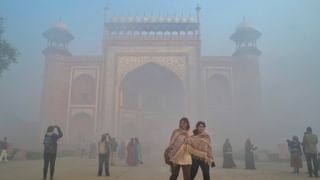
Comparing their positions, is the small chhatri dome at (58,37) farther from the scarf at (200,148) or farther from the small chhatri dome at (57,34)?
the scarf at (200,148)

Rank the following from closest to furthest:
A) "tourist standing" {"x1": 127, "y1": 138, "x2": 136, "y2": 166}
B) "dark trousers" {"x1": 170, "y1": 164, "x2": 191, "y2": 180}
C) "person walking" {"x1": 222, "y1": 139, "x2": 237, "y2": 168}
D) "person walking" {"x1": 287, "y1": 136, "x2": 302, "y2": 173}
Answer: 1. "dark trousers" {"x1": 170, "y1": 164, "x2": 191, "y2": 180}
2. "person walking" {"x1": 287, "y1": 136, "x2": 302, "y2": 173}
3. "person walking" {"x1": 222, "y1": 139, "x2": 237, "y2": 168}
4. "tourist standing" {"x1": 127, "y1": 138, "x2": 136, "y2": 166}

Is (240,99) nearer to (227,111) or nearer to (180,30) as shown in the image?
(227,111)

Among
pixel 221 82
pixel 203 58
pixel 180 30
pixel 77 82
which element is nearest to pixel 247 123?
pixel 221 82

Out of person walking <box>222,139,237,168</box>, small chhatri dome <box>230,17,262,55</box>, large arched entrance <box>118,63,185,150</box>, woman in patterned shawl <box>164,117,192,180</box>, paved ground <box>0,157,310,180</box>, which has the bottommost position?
paved ground <box>0,157,310,180</box>

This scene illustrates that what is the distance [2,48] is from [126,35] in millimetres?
10047

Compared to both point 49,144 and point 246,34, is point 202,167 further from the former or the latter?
point 246,34

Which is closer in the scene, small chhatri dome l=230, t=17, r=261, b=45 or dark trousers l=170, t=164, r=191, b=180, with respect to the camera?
dark trousers l=170, t=164, r=191, b=180

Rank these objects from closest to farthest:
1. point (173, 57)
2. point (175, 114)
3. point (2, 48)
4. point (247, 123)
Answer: point (2, 48)
point (247, 123)
point (173, 57)
point (175, 114)

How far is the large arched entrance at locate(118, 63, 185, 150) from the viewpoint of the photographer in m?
29.8

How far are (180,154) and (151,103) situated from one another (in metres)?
27.4

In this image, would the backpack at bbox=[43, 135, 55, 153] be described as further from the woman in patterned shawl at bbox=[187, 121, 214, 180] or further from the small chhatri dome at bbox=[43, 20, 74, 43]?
the small chhatri dome at bbox=[43, 20, 74, 43]

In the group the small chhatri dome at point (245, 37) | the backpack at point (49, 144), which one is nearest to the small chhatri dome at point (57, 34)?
the small chhatri dome at point (245, 37)

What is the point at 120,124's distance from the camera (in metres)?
28.6

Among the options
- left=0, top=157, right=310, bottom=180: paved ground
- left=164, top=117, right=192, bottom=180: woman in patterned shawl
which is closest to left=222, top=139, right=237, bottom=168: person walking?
left=0, top=157, right=310, bottom=180: paved ground
